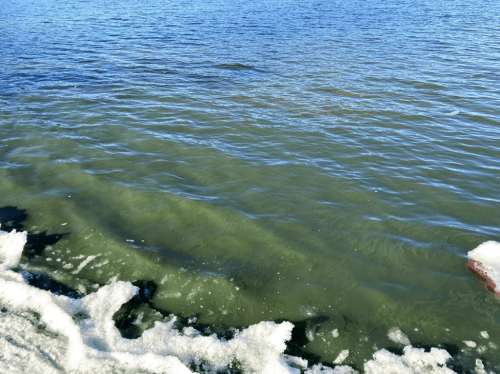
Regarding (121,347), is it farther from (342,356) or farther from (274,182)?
(274,182)

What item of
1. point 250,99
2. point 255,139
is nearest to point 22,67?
point 250,99

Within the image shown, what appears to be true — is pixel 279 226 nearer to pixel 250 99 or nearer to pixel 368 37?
pixel 250 99

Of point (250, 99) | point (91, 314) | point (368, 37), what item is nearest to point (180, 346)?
point (91, 314)

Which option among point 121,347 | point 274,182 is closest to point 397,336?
point 121,347

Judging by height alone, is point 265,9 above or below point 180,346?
above

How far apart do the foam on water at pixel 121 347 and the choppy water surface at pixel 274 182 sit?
0.33 metres

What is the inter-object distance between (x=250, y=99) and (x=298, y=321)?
9.56 metres

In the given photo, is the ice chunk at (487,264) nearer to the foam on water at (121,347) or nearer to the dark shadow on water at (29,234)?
the foam on water at (121,347)

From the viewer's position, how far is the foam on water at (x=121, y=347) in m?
4.03

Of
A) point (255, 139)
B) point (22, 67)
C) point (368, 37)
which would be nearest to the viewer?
point (255, 139)

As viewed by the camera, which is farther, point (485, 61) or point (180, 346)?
point (485, 61)

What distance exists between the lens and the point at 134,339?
4438mm

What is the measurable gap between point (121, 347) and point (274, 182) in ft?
15.4

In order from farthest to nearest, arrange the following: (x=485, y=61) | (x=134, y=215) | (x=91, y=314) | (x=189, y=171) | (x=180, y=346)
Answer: (x=485, y=61) < (x=189, y=171) < (x=134, y=215) < (x=91, y=314) < (x=180, y=346)
